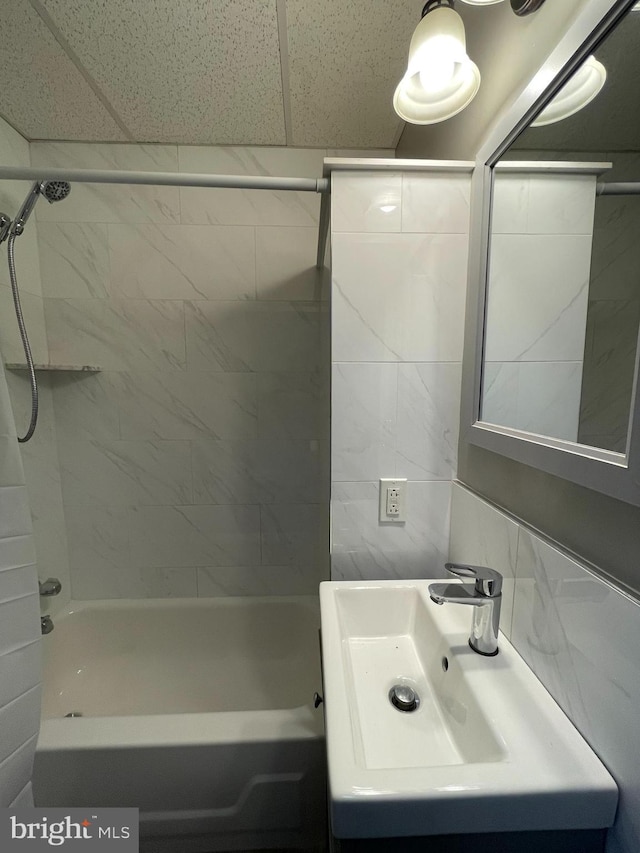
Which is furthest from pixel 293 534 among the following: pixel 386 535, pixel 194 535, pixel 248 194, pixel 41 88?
pixel 41 88

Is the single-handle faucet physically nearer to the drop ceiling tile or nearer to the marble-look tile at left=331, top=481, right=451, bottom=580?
the marble-look tile at left=331, top=481, right=451, bottom=580

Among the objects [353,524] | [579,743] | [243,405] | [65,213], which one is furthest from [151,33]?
[579,743]

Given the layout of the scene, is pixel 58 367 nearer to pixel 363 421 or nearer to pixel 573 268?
pixel 363 421

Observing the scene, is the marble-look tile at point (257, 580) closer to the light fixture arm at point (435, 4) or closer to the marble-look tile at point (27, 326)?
the marble-look tile at point (27, 326)

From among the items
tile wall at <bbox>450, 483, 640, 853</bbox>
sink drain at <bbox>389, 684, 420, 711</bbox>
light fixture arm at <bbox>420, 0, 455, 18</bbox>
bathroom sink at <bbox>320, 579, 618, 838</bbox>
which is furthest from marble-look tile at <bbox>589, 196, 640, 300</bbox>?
sink drain at <bbox>389, 684, 420, 711</bbox>

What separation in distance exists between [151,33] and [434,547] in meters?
1.69

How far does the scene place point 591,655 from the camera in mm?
496

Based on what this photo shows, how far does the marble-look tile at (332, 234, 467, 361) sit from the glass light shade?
12.2 inches

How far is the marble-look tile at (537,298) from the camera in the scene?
1.88 ft

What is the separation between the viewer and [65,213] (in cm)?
145

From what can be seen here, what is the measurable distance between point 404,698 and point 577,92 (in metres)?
1.12

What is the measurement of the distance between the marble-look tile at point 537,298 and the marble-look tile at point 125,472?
135 centimetres

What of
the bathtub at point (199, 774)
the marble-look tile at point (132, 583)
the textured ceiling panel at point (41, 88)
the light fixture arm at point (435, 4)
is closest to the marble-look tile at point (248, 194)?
the textured ceiling panel at point (41, 88)

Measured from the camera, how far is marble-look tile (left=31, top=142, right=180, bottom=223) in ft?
4.72
